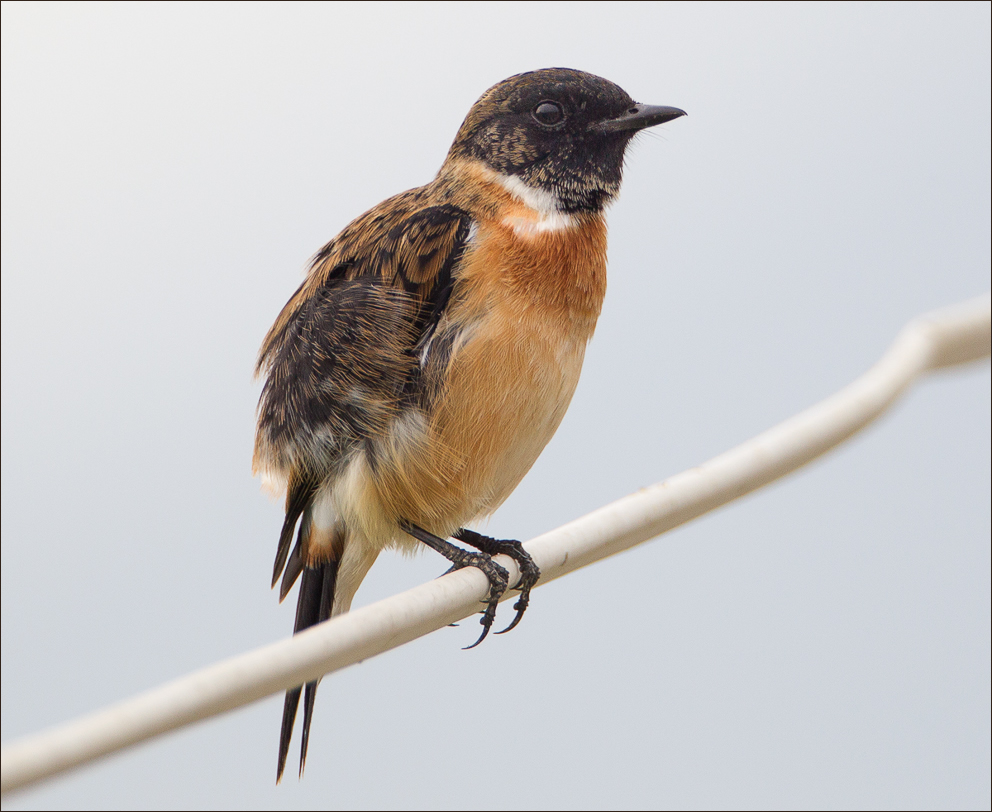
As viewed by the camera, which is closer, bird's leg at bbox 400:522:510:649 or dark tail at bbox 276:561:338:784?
bird's leg at bbox 400:522:510:649

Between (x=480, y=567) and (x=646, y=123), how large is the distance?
3.78ft

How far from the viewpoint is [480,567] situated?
250 cm

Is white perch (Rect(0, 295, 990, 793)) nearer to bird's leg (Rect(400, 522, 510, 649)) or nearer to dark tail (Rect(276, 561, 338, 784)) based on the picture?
bird's leg (Rect(400, 522, 510, 649))

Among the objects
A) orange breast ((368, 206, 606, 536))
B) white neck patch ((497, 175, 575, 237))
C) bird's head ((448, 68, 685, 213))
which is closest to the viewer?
orange breast ((368, 206, 606, 536))

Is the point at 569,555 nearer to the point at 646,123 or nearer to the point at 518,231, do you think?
the point at 518,231

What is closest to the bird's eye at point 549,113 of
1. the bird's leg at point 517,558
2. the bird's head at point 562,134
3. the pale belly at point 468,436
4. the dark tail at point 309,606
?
the bird's head at point 562,134

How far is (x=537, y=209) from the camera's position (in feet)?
8.82

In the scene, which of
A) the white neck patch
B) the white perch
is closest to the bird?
the white neck patch

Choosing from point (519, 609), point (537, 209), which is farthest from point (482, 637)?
point (537, 209)

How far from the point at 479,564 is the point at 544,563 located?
0.56 metres

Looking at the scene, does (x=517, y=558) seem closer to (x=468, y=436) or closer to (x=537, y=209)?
(x=468, y=436)

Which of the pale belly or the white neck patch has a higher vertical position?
the white neck patch

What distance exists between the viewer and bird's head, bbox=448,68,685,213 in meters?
2.74

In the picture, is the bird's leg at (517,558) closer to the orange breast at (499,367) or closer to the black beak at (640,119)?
the orange breast at (499,367)
